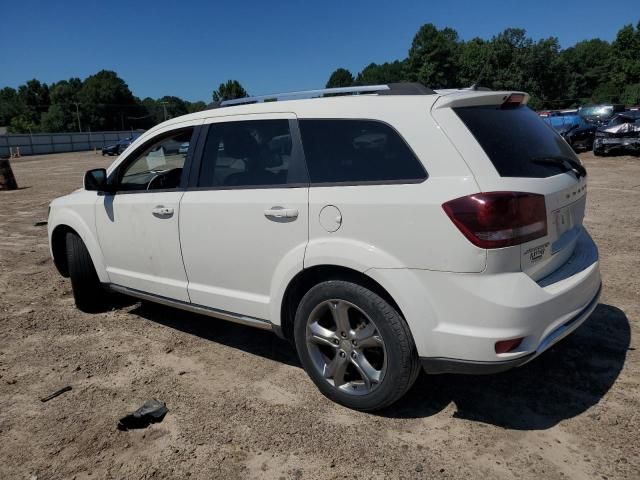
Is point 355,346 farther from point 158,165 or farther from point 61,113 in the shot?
point 61,113

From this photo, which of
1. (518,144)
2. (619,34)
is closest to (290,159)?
(518,144)

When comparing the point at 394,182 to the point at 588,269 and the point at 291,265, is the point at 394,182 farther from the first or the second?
the point at 588,269

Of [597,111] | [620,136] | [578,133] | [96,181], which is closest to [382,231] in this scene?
[96,181]

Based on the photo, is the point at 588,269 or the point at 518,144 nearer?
the point at 518,144

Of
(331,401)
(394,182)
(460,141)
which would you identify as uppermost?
(460,141)

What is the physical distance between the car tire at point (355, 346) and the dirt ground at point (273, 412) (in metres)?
0.18

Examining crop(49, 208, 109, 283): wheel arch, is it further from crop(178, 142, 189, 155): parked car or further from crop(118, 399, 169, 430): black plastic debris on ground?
crop(118, 399, 169, 430): black plastic debris on ground

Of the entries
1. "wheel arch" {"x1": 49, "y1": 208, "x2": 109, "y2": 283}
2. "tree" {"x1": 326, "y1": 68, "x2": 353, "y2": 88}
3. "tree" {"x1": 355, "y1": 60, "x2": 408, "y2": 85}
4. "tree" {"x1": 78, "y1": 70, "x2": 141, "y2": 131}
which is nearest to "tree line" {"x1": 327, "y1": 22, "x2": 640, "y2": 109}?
"tree" {"x1": 355, "y1": 60, "x2": 408, "y2": 85}

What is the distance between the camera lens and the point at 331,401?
3.26m

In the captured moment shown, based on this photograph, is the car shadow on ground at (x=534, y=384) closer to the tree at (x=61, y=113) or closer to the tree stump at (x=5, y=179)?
the tree stump at (x=5, y=179)

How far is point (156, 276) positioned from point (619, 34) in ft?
339

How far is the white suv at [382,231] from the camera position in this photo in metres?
2.54

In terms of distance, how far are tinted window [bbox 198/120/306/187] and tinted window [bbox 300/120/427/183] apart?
137 mm

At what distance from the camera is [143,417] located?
3146mm
